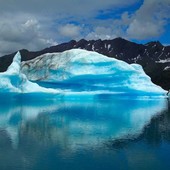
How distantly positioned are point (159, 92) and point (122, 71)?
8133 mm

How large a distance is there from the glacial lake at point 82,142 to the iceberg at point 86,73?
1251cm

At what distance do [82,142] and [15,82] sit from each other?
19.4 metres

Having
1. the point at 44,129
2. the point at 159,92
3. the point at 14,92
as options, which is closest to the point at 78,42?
the point at 159,92

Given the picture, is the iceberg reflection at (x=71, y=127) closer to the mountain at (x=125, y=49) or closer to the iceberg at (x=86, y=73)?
the iceberg at (x=86, y=73)

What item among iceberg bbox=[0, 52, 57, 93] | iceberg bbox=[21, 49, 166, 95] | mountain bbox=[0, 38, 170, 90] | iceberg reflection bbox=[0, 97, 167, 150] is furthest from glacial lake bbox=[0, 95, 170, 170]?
mountain bbox=[0, 38, 170, 90]

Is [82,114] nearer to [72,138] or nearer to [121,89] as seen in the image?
[72,138]

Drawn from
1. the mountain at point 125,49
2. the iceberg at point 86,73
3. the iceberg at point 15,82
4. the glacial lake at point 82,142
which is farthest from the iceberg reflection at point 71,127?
the mountain at point 125,49

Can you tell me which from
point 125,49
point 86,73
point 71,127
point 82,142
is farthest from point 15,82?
point 125,49

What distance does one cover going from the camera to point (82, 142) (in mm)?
14594

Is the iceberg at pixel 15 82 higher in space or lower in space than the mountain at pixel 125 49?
Result: lower

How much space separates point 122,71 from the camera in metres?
36.6

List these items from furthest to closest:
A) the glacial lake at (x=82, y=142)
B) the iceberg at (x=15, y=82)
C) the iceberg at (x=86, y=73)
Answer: the iceberg at (x=86, y=73) → the iceberg at (x=15, y=82) → the glacial lake at (x=82, y=142)

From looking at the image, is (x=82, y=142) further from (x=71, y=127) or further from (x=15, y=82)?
(x=15, y=82)

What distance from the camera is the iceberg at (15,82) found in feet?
102
